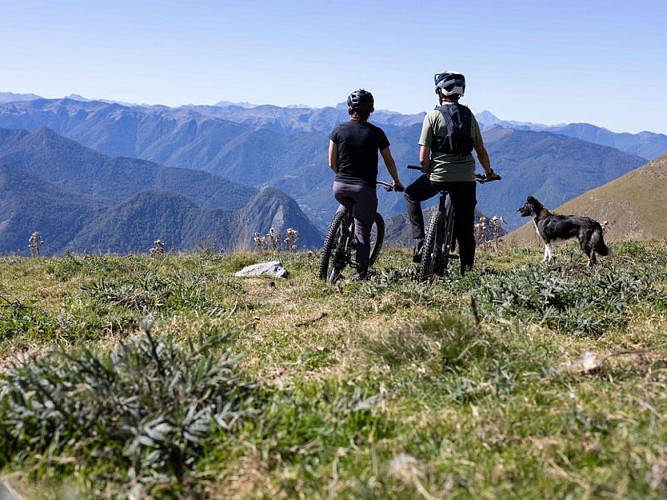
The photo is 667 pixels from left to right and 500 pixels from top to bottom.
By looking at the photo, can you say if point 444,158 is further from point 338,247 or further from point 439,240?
point 338,247

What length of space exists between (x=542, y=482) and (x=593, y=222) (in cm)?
1075

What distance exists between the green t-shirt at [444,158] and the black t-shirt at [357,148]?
0.72m

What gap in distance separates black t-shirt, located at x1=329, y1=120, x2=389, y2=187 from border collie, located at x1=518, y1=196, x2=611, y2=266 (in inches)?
203

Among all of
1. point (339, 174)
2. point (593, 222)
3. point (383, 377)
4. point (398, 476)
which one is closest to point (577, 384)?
point (383, 377)

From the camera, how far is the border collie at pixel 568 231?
1145 centimetres

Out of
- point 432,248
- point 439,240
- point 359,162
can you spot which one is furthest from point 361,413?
point 359,162

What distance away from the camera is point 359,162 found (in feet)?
27.2

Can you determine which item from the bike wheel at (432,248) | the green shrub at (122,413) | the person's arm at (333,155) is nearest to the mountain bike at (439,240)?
the bike wheel at (432,248)

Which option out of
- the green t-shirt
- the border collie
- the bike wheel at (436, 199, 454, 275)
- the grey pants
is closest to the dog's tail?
the border collie

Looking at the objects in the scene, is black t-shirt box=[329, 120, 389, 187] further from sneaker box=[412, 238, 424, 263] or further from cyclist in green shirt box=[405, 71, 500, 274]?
sneaker box=[412, 238, 424, 263]

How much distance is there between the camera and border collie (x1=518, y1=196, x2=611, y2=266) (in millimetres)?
11445

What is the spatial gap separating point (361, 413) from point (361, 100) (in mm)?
6007

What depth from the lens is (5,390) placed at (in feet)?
10.1

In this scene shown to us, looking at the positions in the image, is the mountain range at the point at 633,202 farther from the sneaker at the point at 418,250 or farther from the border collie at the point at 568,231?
the sneaker at the point at 418,250
